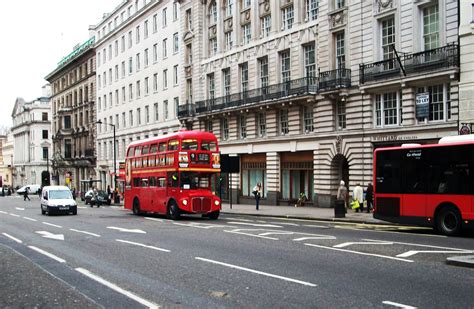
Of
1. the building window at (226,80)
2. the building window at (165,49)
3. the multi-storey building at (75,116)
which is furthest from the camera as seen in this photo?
the multi-storey building at (75,116)

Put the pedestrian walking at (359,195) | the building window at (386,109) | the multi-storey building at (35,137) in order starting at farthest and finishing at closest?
the multi-storey building at (35,137)
the building window at (386,109)
the pedestrian walking at (359,195)

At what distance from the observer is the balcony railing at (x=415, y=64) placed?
29398mm

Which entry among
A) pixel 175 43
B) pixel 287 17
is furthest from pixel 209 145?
pixel 175 43

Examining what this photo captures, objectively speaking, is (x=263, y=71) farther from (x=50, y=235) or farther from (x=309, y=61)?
(x=50, y=235)

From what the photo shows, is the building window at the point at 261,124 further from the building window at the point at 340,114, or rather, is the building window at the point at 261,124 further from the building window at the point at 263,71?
the building window at the point at 340,114

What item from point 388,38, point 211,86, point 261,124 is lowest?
point 261,124

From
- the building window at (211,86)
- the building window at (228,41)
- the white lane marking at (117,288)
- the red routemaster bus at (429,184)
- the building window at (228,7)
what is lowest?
the white lane marking at (117,288)

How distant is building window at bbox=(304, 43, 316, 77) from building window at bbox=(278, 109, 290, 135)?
3533 millimetres

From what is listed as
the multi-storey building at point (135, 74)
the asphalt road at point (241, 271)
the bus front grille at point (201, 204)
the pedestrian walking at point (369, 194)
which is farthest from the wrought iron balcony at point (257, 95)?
the asphalt road at point (241, 271)

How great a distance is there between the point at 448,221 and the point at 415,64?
13.4 meters

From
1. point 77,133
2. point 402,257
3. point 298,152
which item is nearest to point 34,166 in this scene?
point 77,133

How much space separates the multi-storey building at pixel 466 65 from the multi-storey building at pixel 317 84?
460mm

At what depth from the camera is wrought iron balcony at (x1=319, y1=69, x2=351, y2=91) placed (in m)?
36.4

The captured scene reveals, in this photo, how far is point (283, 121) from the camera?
142ft
